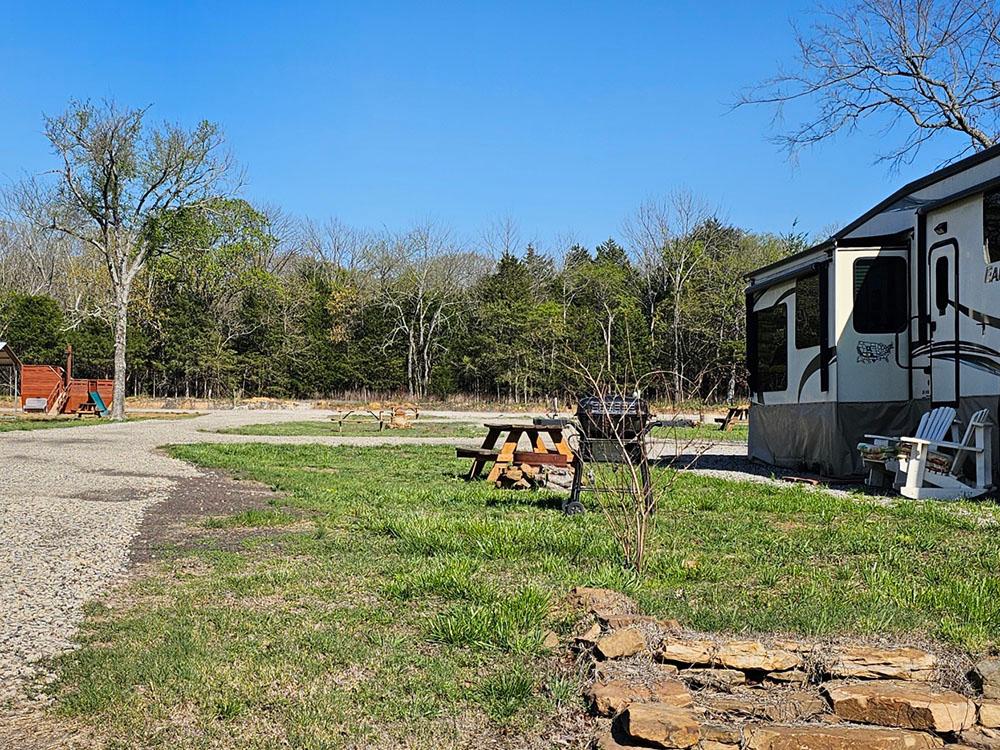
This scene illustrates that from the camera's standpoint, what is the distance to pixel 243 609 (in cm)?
453

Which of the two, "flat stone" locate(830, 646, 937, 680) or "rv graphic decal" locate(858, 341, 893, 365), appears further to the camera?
"rv graphic decal" locate(858, 341, 893, 365)

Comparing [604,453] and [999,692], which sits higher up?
[604,453]

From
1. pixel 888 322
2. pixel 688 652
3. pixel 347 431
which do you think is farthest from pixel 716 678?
pixel 347 431

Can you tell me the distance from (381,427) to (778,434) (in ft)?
47.6

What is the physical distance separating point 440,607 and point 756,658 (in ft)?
5.36

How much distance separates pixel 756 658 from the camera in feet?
11.0

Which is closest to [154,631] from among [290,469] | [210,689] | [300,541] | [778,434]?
[210,689]

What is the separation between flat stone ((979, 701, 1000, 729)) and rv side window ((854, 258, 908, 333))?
8.42 meters

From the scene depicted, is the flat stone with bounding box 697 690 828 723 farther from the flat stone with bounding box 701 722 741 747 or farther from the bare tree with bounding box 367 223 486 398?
the bare tree with bounding box 367 223 486 398

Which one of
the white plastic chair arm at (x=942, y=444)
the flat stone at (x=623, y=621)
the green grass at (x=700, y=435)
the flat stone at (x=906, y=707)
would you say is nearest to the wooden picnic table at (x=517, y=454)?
the white plastic chair arm at (x=942, y=444)

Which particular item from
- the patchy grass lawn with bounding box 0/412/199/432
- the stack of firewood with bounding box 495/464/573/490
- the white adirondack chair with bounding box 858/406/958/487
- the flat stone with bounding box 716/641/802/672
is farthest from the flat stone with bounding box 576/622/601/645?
the patchy grass lawn with bounding box 0/412/199/432

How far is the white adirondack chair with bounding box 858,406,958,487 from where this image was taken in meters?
9.38

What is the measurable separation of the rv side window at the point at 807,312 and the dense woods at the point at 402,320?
2888 centimetres

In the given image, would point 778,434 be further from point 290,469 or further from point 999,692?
point 999,692
